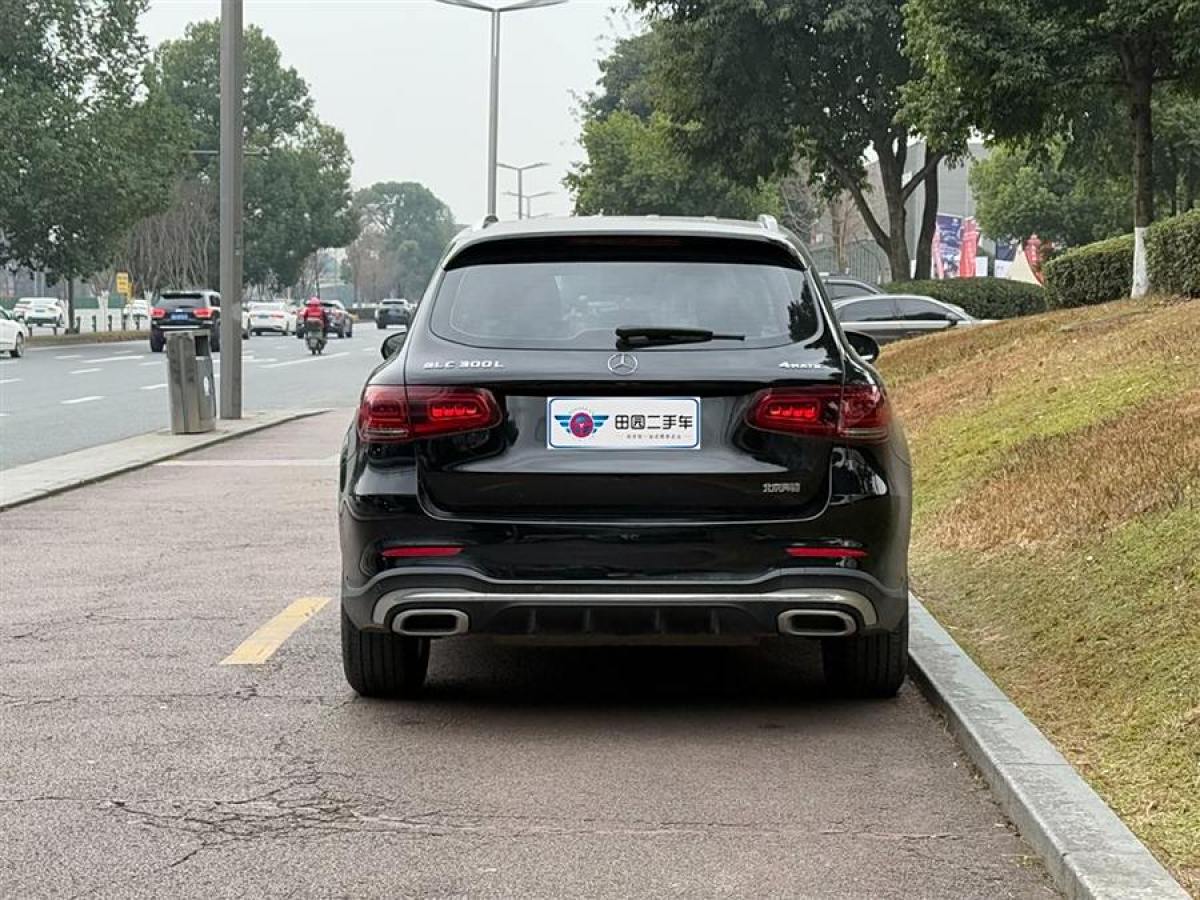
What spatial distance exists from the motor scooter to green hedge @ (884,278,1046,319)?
15006mm

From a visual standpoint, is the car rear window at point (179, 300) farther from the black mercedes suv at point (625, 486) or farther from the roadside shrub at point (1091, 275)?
the black mercedes suv at point (625, 486)

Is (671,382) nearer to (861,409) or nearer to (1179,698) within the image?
(861,409)

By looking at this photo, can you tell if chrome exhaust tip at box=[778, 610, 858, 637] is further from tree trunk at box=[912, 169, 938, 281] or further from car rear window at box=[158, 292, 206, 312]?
car rear window at box=[158, 292, 206, 312]

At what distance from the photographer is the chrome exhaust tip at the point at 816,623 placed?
19.6 ft

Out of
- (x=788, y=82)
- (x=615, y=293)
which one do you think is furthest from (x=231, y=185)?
(x=788, y=82)

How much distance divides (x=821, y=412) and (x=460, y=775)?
5.21 feet

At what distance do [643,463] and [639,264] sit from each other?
839 mm

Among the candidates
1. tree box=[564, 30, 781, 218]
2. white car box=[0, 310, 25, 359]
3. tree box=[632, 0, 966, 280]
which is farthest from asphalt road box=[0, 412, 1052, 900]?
tree box=[564, 30, 781, 218]

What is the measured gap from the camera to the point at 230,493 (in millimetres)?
14000

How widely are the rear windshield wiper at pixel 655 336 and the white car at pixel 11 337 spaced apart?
134 feet

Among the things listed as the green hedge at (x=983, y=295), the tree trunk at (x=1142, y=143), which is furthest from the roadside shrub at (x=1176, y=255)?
the green hedge at (x=983, y=295)

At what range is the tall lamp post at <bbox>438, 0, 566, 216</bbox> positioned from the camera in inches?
1821

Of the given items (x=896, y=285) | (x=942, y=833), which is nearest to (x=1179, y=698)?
(x=942, y=833)

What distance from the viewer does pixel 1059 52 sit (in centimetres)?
2662
